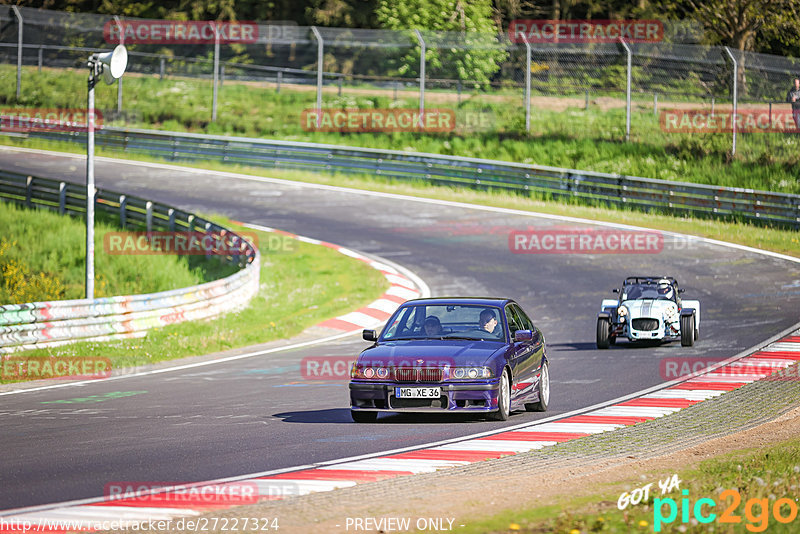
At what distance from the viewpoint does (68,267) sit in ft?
86.6

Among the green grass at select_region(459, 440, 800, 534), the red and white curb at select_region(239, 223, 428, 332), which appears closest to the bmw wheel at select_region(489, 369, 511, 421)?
the green grass at select_region(459, 440, 800, 534)

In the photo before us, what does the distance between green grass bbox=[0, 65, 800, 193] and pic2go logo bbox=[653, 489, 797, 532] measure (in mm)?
27400

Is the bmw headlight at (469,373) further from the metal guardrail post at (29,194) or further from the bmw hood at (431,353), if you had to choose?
the metal guardrail post at (29,194)

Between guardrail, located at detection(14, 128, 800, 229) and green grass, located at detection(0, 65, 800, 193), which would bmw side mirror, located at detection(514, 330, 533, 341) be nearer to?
guardrail, located at detection(14, 128, 800, 229)

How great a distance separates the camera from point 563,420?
12133mm

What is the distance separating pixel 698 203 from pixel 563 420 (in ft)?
69.8

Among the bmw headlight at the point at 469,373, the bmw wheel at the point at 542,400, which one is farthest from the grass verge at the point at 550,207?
the bmw headlight at the point at 469,373

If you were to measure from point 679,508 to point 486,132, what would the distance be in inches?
1359

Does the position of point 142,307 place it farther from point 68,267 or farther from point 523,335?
point 523,335

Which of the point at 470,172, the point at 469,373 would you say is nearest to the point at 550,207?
the point at 470,172

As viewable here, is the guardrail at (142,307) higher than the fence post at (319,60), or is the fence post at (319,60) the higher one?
the fence post at (319,60)

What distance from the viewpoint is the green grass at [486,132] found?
3472 cm

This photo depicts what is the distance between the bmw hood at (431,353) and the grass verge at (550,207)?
18.0 m

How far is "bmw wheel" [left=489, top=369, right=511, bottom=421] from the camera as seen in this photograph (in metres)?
11.6
